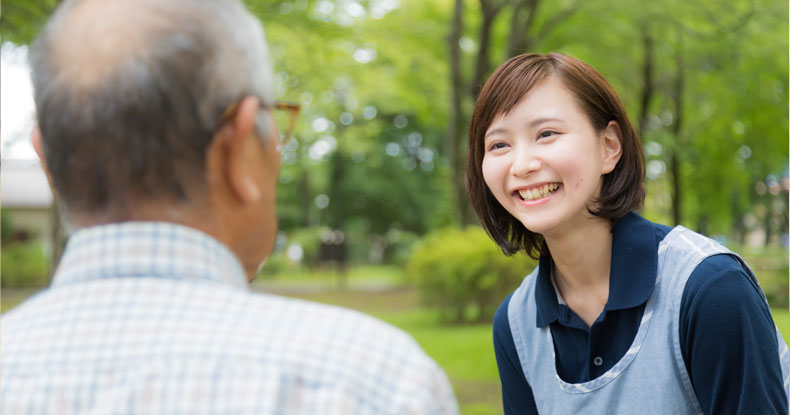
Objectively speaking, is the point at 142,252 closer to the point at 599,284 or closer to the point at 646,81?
the point at 599,284

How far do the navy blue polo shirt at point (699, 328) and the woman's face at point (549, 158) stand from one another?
0.18m

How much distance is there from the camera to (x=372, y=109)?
33812 mm

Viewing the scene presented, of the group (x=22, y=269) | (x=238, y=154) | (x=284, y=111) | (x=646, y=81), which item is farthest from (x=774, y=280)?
(x=22, y=269)

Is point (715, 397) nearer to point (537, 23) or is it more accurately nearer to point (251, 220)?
point (251, 220)

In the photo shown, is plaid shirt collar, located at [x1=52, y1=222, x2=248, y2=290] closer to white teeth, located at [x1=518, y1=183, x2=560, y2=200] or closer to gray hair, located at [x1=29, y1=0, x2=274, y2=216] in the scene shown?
gray hair, located at [x1=29, y1=0, x2=274, y2=216]

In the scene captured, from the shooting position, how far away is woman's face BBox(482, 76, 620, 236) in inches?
80.3

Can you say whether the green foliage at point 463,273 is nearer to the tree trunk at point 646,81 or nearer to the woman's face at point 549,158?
the tree trunk at point 646,81

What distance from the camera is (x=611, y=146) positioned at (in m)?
2.19

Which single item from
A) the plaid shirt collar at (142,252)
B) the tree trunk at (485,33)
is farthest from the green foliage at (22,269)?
the plaid shirt collar at (142,252)

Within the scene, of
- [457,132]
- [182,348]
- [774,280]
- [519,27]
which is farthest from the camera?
[519,27]

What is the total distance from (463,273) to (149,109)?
9.46 m

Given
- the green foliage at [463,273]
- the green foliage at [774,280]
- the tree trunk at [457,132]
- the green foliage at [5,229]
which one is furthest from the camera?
the green foliage at [5,229]

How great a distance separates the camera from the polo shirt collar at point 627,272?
196cm

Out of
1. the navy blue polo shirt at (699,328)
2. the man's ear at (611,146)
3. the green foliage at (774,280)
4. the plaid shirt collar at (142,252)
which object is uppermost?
the plaid shirt collar at (142,252)
